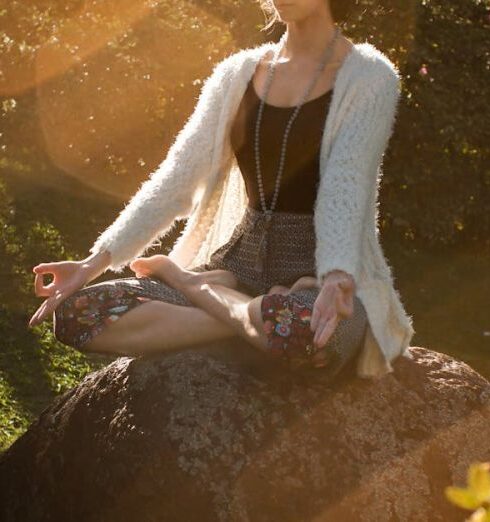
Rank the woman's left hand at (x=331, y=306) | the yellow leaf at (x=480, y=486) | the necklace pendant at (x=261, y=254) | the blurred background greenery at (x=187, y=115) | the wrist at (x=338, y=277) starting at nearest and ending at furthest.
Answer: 1. the yellow leaf at (x=480, y=486)
2. the woman's left hand at (x=331, y=306)
3. the wrist at (x=338, y=277)
4. the necklace pendant at (x=261, y=254)
5. the blurred background greenery at (x=187, y=115)

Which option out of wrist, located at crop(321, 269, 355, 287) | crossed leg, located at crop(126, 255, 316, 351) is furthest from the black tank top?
wrist, located at crop(321, 269, 355, 287)

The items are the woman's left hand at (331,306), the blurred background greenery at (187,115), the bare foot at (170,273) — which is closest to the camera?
the woman's left hand at (331,306)

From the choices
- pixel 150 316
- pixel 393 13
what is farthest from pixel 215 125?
pixel 393 13

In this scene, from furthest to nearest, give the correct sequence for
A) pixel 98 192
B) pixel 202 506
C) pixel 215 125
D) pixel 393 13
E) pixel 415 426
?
1. pixel 98 192
2. pixel 393 13
3. pixel 215 125
4. pixel 415 426
5. pixel 202 506

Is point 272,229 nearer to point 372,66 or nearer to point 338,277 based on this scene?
point 338,277

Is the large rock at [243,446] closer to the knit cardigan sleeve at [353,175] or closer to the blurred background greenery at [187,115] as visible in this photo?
the knit cardigan sleeve at [353,175]

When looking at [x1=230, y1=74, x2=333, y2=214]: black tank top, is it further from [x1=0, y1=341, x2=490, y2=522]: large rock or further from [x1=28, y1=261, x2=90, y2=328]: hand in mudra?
[x1=28, y1=261, x2=90, y2=328]: hand in mudra

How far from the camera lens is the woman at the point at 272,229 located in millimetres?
4480

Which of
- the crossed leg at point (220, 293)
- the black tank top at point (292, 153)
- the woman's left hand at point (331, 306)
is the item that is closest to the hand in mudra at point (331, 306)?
the woman's left hand at point (331, 306)

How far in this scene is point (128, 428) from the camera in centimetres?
452

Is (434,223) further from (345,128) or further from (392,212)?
(345,128)

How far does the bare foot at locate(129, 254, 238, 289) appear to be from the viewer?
475 cm

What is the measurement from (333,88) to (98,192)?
672 cm

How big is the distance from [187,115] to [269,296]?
Result: 6.56m
